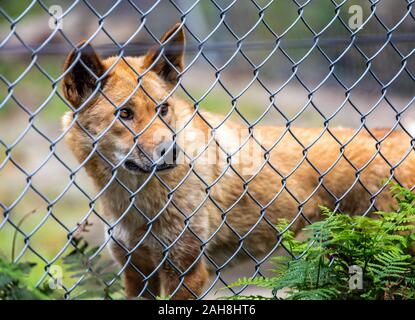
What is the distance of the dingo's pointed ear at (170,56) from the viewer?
11.0 feet

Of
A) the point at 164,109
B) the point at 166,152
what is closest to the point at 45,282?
the point at 166,152

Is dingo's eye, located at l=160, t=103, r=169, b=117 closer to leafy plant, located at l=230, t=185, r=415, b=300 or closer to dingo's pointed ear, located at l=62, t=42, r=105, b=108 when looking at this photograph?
dingo's pointed ear, located at l=62, t=42, r=105, b=108

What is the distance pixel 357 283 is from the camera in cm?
303

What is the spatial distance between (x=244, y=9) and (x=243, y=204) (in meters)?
6.07

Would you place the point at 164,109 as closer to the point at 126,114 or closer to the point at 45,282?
the point at 126,114

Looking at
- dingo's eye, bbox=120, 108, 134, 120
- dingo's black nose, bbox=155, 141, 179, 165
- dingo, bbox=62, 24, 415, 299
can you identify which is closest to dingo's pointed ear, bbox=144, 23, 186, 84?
dingo, bbox=62, 24, 415, 299

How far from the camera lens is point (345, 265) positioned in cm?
310

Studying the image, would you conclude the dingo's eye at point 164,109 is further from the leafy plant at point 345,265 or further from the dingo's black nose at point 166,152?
the leafy plant at point 345,265

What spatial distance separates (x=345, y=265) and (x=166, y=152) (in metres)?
1.10

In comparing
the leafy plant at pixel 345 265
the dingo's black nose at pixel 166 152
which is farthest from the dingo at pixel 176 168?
the leafy plant at pixel 345 265

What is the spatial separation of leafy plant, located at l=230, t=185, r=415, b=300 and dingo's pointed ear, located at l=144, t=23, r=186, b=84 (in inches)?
42.7

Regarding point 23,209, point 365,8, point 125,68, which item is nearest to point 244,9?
point 365,8
